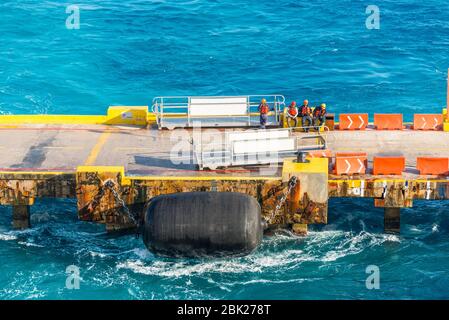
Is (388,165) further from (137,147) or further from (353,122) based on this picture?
(137,147)

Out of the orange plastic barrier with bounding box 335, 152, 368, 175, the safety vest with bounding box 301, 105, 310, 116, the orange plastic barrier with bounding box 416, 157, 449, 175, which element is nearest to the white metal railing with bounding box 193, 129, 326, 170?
the orange plastic barrier with bounding box 335, 152, 368, 175

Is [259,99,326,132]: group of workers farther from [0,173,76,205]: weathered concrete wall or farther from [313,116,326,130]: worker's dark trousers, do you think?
[0,173,76,205]: weathered concrete wall

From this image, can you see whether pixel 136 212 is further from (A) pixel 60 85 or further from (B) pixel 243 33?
(B) pixel 243 33

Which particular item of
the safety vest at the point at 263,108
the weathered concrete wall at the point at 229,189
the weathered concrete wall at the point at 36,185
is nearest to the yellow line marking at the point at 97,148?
the weathered concrete wall at the point at 36,185

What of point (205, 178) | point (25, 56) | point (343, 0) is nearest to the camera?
point (205, 178)

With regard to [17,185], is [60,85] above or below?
above

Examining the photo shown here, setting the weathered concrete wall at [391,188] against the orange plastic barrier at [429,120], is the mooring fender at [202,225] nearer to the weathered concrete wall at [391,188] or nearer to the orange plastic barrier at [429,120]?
the weathered concrete wall at [391,188]
